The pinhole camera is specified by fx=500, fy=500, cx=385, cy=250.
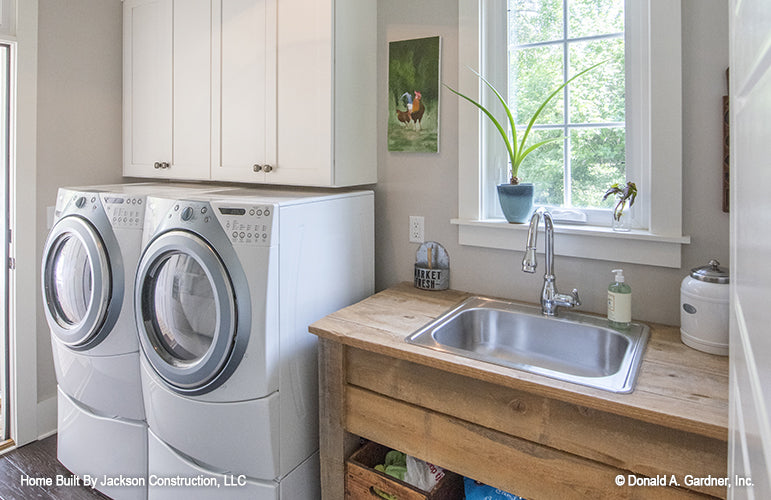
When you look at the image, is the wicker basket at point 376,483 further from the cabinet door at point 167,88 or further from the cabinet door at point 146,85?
the cabinet door at point 146,85

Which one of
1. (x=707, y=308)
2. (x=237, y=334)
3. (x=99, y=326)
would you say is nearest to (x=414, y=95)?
(x=237, y=334)

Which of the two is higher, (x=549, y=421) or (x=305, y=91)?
(x=305, y=91)

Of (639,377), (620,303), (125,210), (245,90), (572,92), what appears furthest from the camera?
(245,90)

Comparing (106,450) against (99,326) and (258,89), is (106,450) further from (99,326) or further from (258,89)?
(258,89)

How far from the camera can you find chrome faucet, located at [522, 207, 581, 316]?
1647 millimetres

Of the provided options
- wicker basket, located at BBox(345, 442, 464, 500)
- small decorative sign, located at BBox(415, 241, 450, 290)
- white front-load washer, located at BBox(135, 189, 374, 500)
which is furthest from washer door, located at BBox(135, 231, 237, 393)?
small decorative sign, located at BBox(415, 241, 450, 290)

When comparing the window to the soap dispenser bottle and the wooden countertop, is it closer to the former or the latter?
the soap dispenser bottle

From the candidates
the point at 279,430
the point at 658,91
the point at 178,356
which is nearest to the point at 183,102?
the point at 178,356

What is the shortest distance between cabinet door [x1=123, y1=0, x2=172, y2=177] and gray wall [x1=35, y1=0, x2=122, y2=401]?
98 millimetres

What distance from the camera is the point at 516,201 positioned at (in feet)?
6.05

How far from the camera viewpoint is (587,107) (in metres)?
1.80

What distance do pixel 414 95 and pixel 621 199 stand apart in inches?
36.5

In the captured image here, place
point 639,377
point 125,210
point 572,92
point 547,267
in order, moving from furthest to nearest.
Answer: point 125,210 < point 572,92 < point 547,267 < point 639,377

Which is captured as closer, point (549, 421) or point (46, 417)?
point (549, 421)
